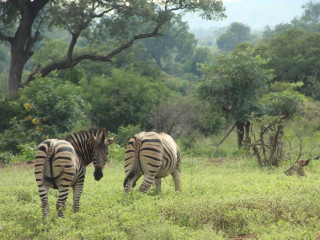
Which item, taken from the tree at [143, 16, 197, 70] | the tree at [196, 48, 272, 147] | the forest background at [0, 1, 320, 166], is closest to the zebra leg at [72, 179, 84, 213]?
the forest background at [0, 1, 320, 166]

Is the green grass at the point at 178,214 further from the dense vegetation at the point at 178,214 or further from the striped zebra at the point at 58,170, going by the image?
the striped zebra at the point at 58,170

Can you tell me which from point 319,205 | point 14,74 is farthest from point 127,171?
point 14,74

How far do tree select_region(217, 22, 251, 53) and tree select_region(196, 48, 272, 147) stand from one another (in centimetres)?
9632

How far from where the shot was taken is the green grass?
623 centimetres

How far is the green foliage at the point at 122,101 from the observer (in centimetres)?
2475

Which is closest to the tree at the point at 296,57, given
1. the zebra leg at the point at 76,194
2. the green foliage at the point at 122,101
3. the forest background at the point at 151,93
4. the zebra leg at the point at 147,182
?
→ the forest background at the point at 151,93

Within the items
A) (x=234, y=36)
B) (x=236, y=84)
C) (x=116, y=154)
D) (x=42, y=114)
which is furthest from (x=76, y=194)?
(x=234, y=36)

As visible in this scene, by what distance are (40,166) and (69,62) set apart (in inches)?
778

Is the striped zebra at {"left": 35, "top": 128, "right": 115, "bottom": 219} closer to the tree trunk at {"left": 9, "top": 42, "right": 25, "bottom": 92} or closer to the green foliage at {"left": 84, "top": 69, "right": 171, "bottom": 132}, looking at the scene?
the green foliage at {"left": 84, "top": 69, "right": 171, "bottom": 132}

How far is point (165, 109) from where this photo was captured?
2403 cm

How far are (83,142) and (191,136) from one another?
12.7 metres

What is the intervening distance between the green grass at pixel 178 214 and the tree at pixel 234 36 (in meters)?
106

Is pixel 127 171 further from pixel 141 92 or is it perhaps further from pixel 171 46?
pixel 171 46

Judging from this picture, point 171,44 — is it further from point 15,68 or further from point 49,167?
point 49,167
